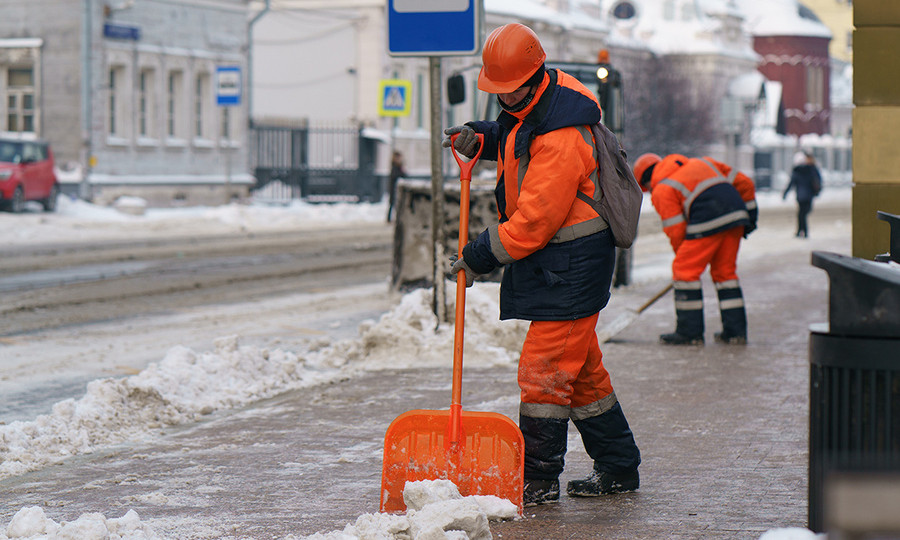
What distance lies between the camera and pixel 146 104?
34594mm

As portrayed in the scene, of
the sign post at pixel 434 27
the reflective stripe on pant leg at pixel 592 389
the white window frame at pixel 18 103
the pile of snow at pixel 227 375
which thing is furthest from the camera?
the white window frame at pixel 18 103

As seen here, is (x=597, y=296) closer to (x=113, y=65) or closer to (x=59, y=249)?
(x=59, y=249)

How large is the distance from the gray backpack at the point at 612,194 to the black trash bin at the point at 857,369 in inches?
63.5

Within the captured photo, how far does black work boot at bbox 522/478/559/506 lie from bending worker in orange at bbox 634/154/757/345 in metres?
4.82

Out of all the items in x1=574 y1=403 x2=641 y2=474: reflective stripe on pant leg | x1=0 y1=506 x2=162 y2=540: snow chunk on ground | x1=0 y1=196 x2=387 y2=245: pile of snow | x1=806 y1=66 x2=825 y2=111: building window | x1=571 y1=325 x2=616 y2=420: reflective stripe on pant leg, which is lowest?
x1=0 y1=506 x2=162 y2=540: snow chunk on ground

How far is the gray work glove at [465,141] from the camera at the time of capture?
5.16 m

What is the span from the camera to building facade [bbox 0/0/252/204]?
105 ft

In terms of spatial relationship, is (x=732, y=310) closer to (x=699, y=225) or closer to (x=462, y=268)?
(x=699, y=225)

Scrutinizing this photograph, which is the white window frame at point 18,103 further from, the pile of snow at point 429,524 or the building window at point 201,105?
the pile of snow at point 429,524

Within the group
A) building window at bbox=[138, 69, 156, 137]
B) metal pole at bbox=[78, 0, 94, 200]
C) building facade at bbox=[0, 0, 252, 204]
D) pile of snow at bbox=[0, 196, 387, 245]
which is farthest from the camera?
building window at bbox=[138, 69, 156, 137]

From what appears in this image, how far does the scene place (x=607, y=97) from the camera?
1354cm

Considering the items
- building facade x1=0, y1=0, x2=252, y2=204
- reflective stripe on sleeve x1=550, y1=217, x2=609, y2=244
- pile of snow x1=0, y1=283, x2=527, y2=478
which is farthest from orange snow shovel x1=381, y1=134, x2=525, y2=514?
building facade x1=0, y1=0, x2=252, y2=204

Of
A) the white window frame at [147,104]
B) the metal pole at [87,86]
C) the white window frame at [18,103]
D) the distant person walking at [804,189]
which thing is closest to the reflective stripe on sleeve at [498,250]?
the distant person walking at [804,189]

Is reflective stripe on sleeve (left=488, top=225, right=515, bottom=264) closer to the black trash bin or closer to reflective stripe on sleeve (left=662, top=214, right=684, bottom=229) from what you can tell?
the black trash bin
